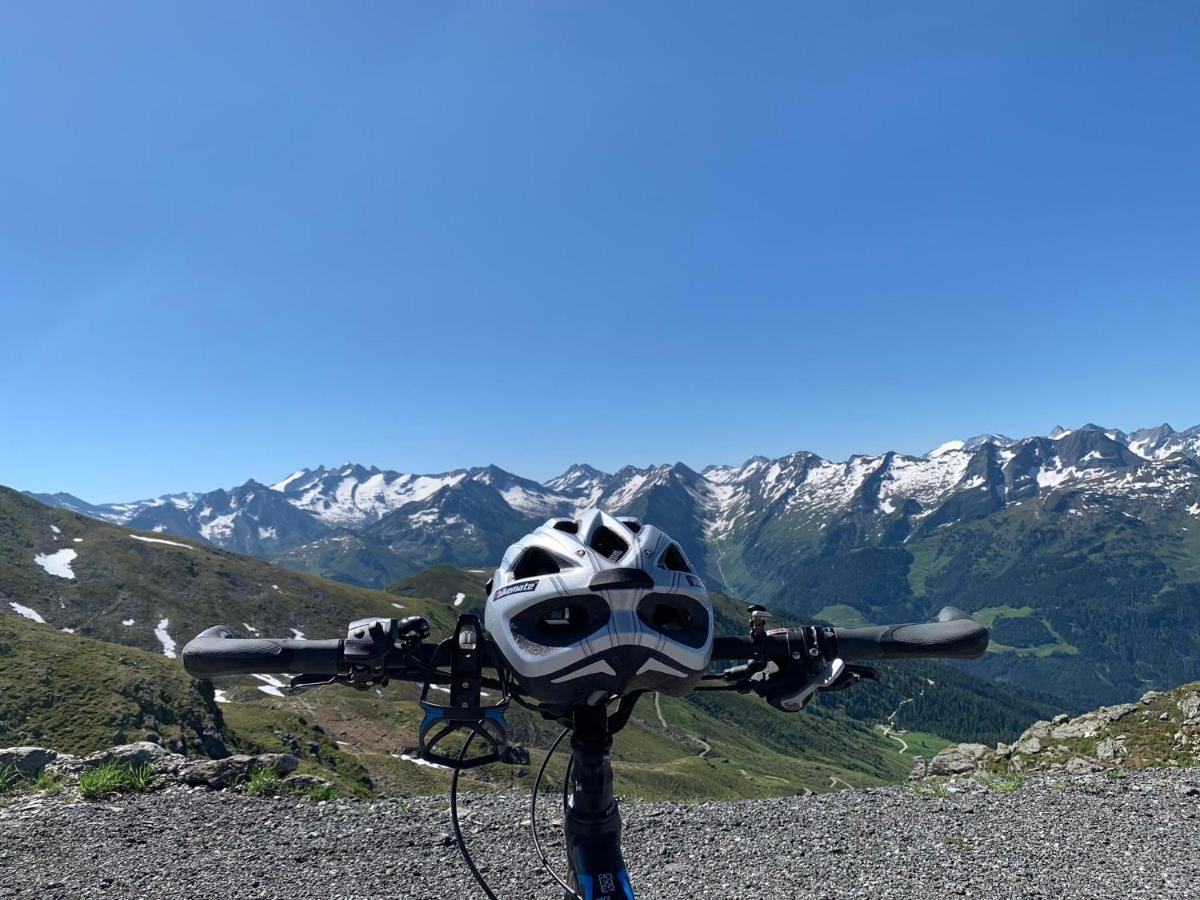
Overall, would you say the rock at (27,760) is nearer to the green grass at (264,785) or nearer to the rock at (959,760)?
the green grass at (264,785)

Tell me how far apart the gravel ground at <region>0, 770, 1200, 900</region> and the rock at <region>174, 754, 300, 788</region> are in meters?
0.65

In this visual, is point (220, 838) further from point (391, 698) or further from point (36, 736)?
point (391, 698)

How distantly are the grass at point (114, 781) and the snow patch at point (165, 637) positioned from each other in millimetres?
155304

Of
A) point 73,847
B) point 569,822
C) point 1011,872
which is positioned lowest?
point 73,847

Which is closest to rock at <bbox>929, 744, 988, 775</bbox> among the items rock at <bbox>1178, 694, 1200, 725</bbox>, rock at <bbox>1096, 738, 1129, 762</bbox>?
rock at <bbox>1096, 738, 1129, 762</bbox>

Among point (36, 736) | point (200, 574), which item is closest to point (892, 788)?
point (36, 736)

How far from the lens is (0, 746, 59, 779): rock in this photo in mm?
13091

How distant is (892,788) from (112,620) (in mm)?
181769

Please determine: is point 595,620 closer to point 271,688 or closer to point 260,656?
point 260,656

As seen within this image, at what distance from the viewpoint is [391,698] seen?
113 meters

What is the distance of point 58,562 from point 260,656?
22317 centimetres

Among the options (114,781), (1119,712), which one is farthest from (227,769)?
(1119,712)

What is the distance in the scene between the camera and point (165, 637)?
147750mm

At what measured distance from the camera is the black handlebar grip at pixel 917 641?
4031 mm
